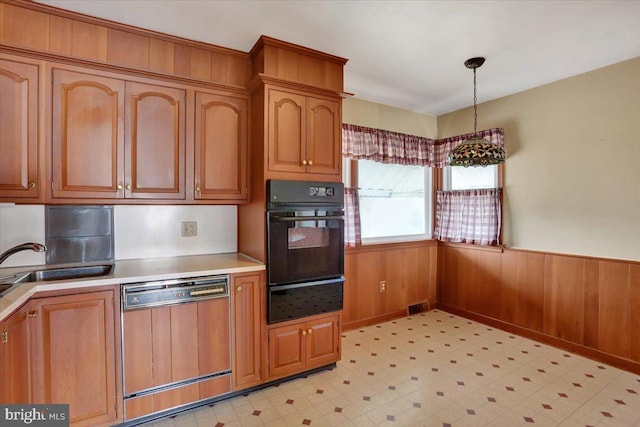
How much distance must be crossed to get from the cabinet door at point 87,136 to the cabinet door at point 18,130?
10 cm

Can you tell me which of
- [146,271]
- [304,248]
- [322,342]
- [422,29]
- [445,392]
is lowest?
[445,392]

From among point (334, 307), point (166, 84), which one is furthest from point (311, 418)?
point (166, 84)

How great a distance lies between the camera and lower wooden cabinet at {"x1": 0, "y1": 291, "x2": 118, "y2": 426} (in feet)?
5.42

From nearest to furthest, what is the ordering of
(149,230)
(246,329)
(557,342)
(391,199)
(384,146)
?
(246,329) < (149,230) < (557,342) < (384,146) < (391,199)

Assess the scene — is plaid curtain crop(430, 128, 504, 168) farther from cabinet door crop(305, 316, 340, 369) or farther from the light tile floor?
cabinet door crop(305, 316, 340, 369)

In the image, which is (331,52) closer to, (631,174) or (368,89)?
(368,89)

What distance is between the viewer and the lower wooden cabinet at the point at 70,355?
1.65 meters

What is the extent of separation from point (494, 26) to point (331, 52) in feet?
3.75

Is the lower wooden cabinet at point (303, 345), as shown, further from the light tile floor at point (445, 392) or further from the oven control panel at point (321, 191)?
the oven control panel at point (321, 191)

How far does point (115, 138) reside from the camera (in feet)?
6.98

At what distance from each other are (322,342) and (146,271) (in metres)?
1.41

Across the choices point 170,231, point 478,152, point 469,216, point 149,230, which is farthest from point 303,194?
point 469,216

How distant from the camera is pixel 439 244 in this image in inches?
165

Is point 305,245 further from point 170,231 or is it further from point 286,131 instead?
point 170,231
